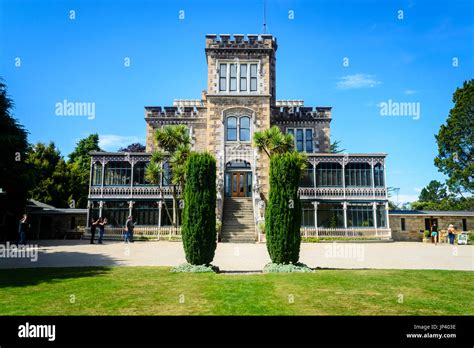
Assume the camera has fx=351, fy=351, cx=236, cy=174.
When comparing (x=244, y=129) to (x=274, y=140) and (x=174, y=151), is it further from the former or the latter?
(x=174, y=151)

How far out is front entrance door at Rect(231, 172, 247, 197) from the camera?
31.2 meters

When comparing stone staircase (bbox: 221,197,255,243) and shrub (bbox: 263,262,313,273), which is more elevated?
stone staircase (bbox: 221,197,255,243)

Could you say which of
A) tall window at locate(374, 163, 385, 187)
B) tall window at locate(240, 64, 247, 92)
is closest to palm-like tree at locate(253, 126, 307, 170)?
tall window at locate(240, 64, 247, 92)

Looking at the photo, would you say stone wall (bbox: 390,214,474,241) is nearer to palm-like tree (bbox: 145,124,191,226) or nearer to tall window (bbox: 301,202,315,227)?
tall window (bbox: 301,202,315,227)

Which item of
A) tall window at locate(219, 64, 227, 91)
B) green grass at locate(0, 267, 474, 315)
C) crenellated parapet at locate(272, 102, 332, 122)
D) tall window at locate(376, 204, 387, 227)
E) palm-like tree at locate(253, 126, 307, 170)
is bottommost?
green grass at locate(0, 267, 474, 315)

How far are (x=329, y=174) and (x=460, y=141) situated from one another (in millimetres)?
18309

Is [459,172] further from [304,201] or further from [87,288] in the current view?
[87,288]

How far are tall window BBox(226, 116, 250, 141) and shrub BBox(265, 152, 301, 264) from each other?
18536 mm

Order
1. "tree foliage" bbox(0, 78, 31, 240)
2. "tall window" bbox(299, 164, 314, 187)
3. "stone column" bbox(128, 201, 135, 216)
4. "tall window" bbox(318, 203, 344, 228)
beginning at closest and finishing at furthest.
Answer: "tree foliage" bbox(0, 78, 31, 240)
"stone column" bbox(128, 201, 135, 216)
"tall window" bbox(318, 203, 344, 228)
"tall window" bbox(299, 164, 314, 187)

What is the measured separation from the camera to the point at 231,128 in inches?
1215

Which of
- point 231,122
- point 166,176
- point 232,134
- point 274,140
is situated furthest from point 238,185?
point 274,140

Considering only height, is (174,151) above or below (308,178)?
above
